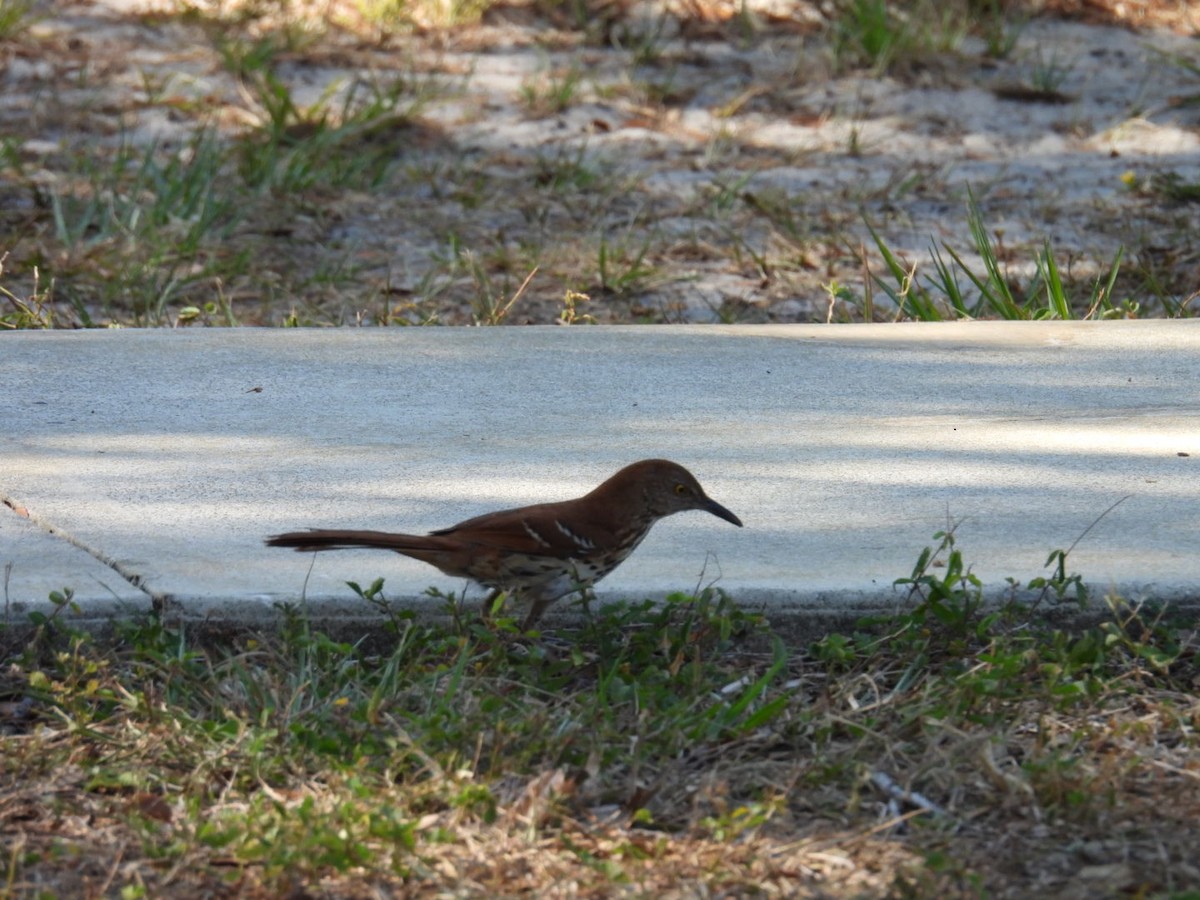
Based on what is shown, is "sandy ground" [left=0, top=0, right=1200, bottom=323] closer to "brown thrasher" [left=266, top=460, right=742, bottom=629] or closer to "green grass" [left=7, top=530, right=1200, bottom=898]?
"brown thrasher" [left=266, top=460, right=742, bottom=629]

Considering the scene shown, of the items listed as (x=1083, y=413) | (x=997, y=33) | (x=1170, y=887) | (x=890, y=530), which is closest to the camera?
(x=1170, y=887)

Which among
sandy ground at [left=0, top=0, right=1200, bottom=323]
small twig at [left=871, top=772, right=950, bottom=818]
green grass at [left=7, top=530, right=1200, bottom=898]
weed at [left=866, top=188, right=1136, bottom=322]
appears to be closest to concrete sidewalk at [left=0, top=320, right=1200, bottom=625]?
green grass at [left=7, top=530, right=1200, bottom=898]

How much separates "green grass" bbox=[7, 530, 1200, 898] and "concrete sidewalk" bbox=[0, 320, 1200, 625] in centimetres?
14

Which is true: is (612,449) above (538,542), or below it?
above

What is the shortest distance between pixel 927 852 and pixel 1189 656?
39.3 inches

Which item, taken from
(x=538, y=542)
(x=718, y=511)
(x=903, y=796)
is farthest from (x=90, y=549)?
(x=903, y=796)

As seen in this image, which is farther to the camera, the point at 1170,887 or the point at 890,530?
the point at 890,530

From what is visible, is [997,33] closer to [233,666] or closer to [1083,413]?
[1083,413]

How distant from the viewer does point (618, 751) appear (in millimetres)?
3135

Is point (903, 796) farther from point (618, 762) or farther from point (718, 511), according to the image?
point (718, 511)

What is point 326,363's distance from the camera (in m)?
5.41

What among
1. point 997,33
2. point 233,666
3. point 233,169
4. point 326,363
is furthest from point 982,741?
point 997,33

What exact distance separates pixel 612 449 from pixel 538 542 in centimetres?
112

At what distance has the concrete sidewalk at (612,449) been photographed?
12.6 feet
